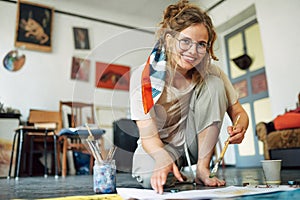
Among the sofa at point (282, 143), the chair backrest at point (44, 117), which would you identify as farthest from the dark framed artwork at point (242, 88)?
the chair backrest at point (44, 117)

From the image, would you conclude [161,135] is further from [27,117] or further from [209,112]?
[27,117]

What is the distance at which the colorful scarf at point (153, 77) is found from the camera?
2.29 feet

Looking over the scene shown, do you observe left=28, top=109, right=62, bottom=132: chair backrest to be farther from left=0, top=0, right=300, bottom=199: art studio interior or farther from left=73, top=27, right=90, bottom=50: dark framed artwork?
A: left=73, top=27, right=90, bottom=50: dark framed artwork

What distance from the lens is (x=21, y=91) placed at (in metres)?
3.06

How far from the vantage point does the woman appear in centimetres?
71

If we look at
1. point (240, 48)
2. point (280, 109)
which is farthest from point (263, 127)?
point (240, 48)

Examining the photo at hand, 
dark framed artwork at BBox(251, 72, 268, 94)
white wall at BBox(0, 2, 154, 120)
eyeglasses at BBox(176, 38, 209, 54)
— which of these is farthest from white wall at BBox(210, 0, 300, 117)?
eyeglasses at BBox(176, 38, 209, 54)

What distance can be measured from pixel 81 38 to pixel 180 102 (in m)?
2.89

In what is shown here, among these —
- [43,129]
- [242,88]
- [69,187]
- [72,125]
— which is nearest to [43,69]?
[72,125]

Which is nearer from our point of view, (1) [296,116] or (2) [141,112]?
(2) [141,112]

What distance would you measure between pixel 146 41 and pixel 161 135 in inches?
10.7

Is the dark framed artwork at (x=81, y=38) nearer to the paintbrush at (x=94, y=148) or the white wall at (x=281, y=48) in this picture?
the white wall at (x=281, y=48)

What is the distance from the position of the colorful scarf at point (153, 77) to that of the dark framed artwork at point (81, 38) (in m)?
2.91

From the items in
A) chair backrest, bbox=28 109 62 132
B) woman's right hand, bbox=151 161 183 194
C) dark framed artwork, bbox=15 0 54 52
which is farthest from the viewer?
dark framed artwork, bbox=15 0 54 52
